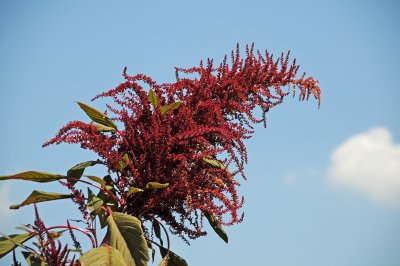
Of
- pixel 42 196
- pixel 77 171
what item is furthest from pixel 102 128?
pixel 42 196

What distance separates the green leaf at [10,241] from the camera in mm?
2668

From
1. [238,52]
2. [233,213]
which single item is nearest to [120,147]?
[233,213]

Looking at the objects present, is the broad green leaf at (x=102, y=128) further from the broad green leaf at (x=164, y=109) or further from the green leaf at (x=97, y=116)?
A: the broad green leaf at (x=164, y=109)

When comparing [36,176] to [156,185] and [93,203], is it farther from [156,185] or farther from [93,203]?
Result: [156,185]

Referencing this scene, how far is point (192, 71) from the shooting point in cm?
350

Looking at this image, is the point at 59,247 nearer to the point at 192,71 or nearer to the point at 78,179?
the point at 78,179

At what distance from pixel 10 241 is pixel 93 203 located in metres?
0.49

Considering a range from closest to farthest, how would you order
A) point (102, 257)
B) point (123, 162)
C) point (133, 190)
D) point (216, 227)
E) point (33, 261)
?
point (102, 257) → point (33, 261) → point (133, 190) → point (123, 162) → point (216, 227)

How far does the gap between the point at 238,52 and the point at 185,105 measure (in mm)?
560

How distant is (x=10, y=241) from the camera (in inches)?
107

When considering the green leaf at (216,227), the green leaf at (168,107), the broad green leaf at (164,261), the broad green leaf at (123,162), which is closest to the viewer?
the broad green leaf at (123,162)

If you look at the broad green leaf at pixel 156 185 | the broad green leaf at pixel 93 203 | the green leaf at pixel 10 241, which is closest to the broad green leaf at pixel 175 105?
the broad green leaf at pixel 156 185

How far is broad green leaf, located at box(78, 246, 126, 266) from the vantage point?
2.38m

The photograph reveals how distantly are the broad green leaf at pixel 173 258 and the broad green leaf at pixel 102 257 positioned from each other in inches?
26.4
